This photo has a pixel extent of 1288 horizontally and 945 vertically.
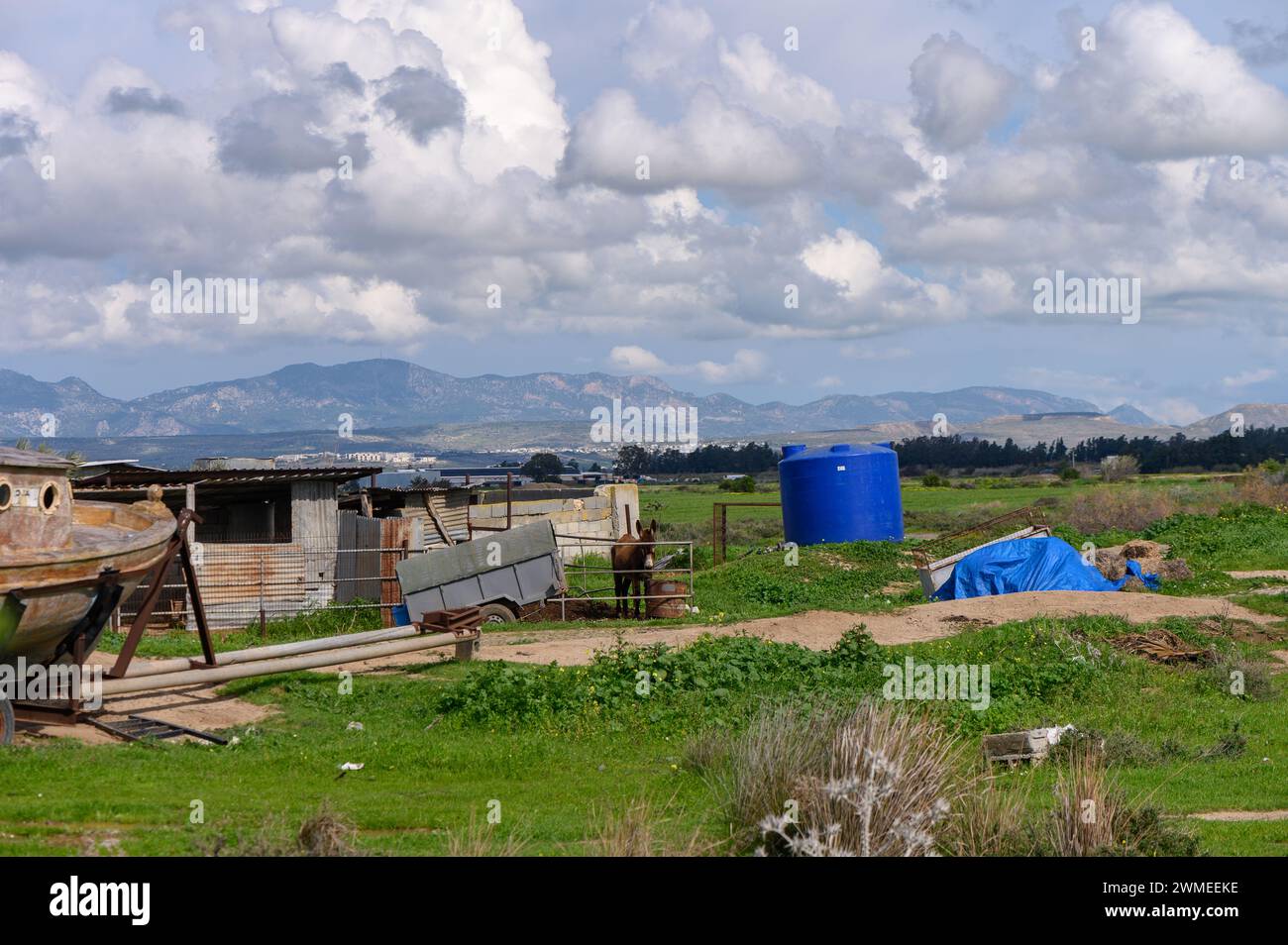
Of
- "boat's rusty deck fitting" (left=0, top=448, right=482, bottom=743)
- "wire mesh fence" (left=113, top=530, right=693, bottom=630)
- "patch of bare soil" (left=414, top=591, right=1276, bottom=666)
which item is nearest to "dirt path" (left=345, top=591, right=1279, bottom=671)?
"patch of bare soil" (left=414, top=591, right=1276, bottom=666)

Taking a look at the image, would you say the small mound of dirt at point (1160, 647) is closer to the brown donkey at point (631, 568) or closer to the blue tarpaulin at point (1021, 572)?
the blue tarpaulin at point (1021, 572)

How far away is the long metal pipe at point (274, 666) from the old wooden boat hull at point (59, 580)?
24.8 inches

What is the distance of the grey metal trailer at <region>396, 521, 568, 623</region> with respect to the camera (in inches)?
935

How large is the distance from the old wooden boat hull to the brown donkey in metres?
13.1

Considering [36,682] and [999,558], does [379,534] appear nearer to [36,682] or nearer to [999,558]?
[999,558]

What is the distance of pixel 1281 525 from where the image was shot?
3528 centimetres

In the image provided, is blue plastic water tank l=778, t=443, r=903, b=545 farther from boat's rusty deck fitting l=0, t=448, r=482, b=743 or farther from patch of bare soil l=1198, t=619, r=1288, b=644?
boat's rusty deck fitting l=0, t=448, r=482, b=743

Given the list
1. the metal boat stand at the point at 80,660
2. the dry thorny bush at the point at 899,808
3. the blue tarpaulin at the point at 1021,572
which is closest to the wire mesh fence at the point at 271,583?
the metal boat stand at the point at 80,660

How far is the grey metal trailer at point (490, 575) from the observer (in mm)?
23750

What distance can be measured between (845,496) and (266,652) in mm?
23419
